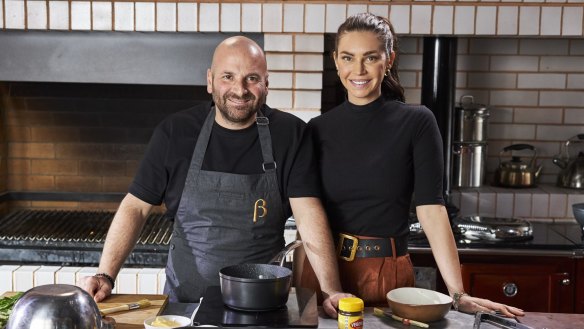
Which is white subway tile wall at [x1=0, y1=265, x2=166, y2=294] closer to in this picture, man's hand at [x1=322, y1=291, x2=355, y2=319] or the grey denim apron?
the grey denim apron

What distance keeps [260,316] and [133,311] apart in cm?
43

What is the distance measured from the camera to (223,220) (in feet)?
8.52

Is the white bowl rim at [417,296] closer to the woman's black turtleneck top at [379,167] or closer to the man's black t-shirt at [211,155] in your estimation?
the woman's black turtleneck top at [379,167]

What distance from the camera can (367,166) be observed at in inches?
101

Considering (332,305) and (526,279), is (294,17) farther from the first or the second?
(332,305)

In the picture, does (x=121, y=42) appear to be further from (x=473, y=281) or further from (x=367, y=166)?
(x=473, y=281)

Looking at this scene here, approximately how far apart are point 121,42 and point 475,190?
207 centimetres

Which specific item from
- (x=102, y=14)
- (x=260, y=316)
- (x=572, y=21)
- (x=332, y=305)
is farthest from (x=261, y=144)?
(x=572, y=21)

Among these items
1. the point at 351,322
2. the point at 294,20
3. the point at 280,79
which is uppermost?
the point at 294,20

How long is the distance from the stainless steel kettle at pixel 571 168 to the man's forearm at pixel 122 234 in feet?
8.83

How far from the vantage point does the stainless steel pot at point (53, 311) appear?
1749mm

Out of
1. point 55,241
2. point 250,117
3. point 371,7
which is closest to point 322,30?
point 371,7

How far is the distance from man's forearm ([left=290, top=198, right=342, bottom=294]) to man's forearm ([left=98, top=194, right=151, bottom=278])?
1.76 ft

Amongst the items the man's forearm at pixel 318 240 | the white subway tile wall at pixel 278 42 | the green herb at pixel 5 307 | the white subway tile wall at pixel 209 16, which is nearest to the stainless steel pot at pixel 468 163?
the white subway tile wall at pixel 278 42
